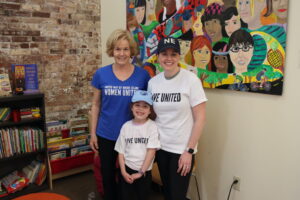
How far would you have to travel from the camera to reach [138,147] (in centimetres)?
174

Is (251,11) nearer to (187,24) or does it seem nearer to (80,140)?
(187,24)

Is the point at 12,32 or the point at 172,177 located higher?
the point at 12,32

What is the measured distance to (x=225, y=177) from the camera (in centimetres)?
212

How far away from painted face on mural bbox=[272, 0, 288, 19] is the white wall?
3cm

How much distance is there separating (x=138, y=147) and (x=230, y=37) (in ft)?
3.45

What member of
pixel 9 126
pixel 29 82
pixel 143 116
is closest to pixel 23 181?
pixel 9 126

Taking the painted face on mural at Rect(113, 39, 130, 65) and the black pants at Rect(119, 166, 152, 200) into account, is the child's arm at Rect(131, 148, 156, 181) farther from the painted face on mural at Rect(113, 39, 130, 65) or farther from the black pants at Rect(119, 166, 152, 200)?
the painted face on mural at Rect(113, 39, 130, 65)

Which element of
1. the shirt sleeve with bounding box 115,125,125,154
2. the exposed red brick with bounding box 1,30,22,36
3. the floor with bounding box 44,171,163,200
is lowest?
the floor with bounding box 44,171,163,200

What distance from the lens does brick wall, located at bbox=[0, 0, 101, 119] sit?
2.70m

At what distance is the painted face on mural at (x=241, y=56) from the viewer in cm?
183

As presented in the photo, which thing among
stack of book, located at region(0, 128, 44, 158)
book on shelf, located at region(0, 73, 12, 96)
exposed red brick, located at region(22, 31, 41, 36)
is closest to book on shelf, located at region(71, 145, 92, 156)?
stack of book, located at region(0, 128, 44, 158)

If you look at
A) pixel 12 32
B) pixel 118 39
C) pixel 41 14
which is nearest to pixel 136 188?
pixel 118 39

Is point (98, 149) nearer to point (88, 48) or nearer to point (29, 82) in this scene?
point (29, 82)

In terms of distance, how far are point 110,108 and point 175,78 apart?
0.54 m
